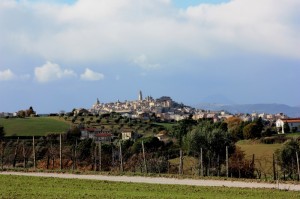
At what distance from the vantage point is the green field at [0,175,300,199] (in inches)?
686

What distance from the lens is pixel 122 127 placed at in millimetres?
95000

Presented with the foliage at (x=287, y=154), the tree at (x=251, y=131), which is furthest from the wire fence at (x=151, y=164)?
the tree at (x=251, y=131)

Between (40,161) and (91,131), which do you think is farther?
(91,131)

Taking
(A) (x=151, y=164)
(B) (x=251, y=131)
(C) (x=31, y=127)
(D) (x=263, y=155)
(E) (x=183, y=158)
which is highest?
(C) (x=31, y=127)

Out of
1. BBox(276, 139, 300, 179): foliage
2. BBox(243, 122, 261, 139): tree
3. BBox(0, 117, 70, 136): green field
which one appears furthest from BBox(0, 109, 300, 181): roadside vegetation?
BBox(0, 117, 70, 136): green field

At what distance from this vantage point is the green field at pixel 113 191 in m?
17.4

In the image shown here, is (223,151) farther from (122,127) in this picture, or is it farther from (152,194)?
(122,127)

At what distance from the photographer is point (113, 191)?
18859 mm

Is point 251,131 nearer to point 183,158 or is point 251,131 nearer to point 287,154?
point 287,154

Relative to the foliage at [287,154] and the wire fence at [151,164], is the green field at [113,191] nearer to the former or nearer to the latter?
the wire fence at [151,164]

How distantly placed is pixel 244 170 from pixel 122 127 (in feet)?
211

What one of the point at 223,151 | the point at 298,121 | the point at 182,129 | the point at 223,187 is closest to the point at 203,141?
the point at 223,151

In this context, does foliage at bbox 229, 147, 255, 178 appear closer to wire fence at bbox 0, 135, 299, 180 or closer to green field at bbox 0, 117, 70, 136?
wire fence at bbox 0, 135, 299, 180

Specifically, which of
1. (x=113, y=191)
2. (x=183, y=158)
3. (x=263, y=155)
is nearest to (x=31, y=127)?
(x=263, y=155)
